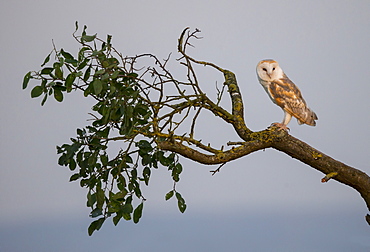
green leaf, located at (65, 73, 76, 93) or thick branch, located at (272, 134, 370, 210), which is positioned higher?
green leaf, located at (65, 73, 76, 93)

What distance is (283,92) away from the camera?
9.11 feet

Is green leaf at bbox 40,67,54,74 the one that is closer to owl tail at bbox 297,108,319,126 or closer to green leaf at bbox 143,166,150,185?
green leaf at bbox 143,166,150,185

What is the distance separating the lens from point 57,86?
7.36ft

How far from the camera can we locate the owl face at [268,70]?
9.16 ft

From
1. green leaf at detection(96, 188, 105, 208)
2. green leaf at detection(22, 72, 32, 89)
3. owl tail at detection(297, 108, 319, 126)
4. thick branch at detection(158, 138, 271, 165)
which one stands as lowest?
green leaf at detection(96, 188, 105, 208)

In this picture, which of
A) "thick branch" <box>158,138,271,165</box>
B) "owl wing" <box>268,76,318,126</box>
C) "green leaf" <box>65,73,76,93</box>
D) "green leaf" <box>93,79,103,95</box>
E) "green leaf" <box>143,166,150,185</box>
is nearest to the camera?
"green leaf" <box>93,79,103,95</box>

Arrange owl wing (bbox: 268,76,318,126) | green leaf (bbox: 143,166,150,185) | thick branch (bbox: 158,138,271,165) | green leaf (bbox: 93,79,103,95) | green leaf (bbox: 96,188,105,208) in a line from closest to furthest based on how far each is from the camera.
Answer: green leaf (bbox: 93,79,103,95) → green leaf (bbox: 96,188,105,208) → thick branch (bbox: 158,138,271,165) → green leaf (bbox: 143,166,150,185) → owl wing (bbox: 268,76,318,126)

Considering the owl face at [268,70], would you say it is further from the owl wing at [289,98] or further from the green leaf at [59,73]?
the green leaf at [59,73]

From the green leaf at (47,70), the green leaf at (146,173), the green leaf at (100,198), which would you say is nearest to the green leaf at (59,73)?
the green leaf at (47,70)

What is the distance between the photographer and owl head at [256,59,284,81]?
2.79 m

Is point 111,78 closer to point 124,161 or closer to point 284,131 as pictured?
point 124,161

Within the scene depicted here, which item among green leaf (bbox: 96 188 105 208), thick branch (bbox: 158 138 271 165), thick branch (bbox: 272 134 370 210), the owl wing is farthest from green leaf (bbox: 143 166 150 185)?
the owl wing

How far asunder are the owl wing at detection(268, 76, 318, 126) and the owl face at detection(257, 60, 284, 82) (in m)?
0.03

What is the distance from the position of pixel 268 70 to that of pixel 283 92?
119 mm
